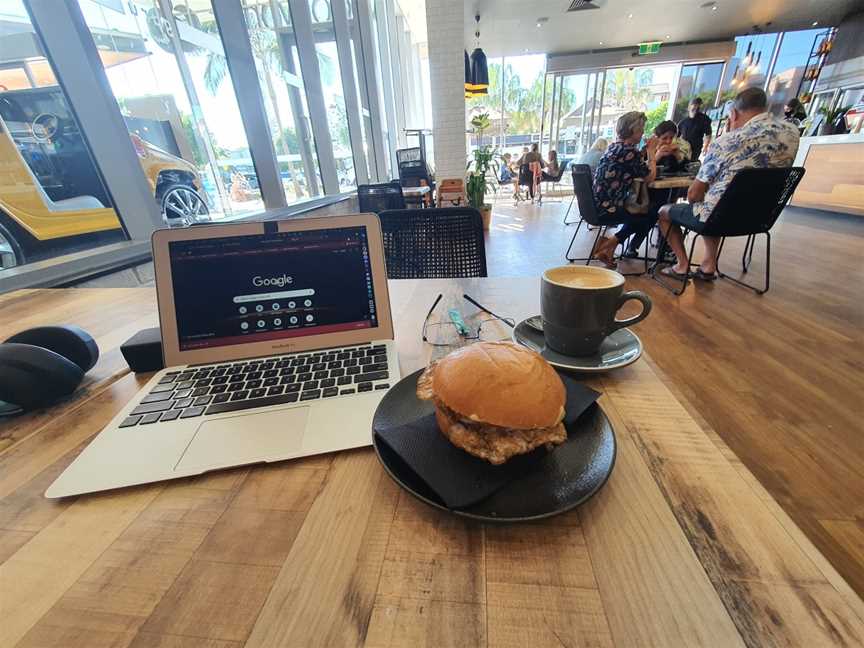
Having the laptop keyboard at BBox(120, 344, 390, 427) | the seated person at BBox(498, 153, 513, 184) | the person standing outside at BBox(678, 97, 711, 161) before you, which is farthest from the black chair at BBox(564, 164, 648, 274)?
the seated person at BBox(498, 153, 513, 184)

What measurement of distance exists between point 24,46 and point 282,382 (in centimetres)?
199

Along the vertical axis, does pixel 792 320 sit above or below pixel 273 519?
below

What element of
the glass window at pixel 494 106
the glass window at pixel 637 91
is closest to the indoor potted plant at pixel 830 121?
the glass window at pixel 637 91

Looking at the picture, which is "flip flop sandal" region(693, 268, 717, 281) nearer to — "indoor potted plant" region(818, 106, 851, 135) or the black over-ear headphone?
the black over-ear headphone

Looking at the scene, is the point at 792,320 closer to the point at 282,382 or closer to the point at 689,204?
the point at 689,204

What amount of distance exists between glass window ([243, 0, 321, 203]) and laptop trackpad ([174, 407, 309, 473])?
2.88 meters

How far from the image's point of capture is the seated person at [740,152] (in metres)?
2.44

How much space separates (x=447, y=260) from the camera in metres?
1.31

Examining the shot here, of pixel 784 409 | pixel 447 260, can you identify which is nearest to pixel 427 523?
pixel 447 260

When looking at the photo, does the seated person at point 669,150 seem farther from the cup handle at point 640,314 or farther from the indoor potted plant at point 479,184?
the cup handle at point 640,314

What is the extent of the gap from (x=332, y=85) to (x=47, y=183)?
319cm

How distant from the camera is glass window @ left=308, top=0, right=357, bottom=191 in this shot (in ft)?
12.1

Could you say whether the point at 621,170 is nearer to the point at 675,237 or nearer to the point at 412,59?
the point at 675,237

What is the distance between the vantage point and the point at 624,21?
6.87 meters
